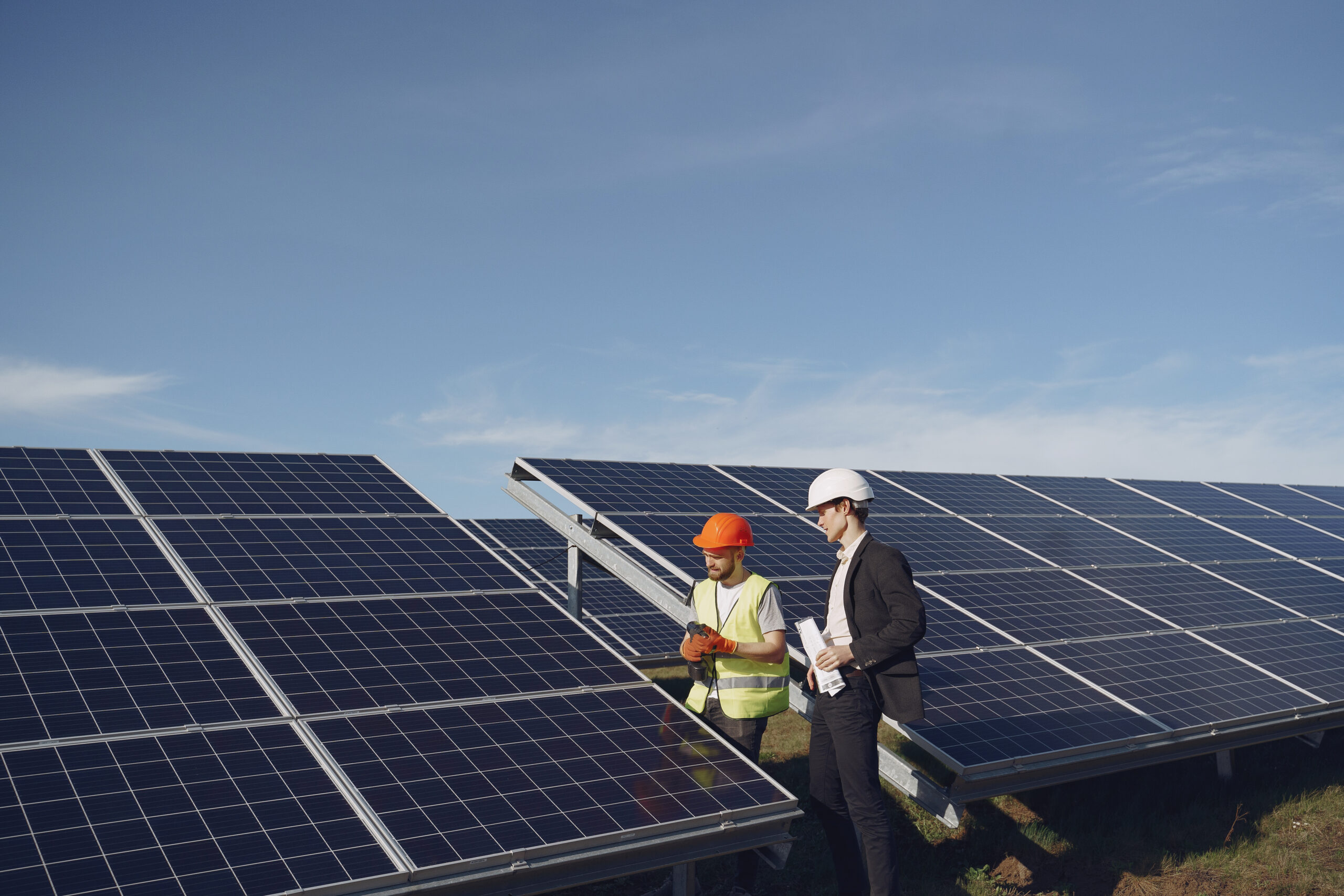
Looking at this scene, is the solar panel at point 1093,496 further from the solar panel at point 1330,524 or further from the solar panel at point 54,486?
the solar panel at point 54,486

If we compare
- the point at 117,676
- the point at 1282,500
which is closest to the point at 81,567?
the point at 117,676

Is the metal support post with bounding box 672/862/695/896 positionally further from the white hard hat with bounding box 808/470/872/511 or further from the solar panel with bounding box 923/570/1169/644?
the solar panel with bounding box 923/570/1169/644

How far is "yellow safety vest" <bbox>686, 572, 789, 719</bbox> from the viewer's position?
294 inches

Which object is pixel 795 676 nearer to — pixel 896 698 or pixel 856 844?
pixel 856 844

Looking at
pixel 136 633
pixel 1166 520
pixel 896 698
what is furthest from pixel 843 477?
pixel 1166 520

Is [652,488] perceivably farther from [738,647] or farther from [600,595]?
[600,595]

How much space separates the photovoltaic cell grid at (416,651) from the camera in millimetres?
7211

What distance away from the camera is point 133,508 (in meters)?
9.34

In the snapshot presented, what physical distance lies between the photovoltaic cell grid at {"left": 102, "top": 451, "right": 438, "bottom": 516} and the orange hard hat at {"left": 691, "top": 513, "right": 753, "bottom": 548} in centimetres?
430

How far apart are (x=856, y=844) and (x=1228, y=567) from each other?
11554mm

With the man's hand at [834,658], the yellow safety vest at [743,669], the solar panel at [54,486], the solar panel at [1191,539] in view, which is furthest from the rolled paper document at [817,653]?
the solar panel at [1191,539]

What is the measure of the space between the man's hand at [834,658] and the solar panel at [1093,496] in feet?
41.3

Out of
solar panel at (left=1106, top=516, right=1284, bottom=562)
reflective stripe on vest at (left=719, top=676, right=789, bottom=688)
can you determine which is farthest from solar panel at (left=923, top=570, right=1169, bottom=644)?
reflective stripe on vest at (left=719, top=676, right=789, bottom=688)

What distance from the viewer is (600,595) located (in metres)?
20.0
